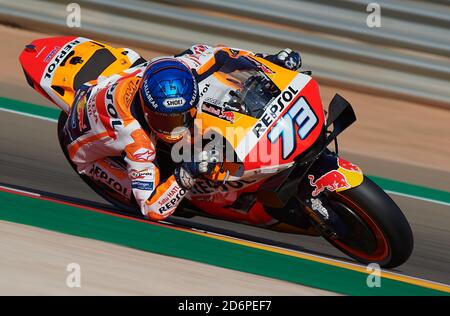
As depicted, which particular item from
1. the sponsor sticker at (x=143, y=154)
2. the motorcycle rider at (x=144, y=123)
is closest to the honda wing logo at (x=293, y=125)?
the motorcycle rider at (x=144, y=123)

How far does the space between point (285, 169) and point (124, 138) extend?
1108 mm

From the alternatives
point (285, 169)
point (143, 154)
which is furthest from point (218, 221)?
point (285, 169)

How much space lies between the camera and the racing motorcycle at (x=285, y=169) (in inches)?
210

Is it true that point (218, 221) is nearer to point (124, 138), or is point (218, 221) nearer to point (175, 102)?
point (124, 138)

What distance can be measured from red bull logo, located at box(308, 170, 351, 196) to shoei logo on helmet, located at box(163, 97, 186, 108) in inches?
37.1

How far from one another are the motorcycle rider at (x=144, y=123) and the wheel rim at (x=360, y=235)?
36.3 inches

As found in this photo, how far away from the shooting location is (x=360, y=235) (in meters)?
5.75

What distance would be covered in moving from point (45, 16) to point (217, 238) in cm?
494

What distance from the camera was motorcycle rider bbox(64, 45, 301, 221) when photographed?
5332mm

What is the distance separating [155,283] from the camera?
518 centimetres

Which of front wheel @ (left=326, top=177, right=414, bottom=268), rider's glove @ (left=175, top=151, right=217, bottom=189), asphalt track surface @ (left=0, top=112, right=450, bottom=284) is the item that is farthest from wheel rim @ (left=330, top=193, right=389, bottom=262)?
rider's glove @ (left=175, top=151, right=217, bottom=189)

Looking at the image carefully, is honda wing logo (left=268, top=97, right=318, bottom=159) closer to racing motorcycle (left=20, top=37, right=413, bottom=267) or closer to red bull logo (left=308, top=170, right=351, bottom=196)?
racing motorcycle (left=20, top=37, right=413, bottom=267)

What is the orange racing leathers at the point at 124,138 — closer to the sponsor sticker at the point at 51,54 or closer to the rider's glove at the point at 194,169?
the rider's glove at the point at 194,169

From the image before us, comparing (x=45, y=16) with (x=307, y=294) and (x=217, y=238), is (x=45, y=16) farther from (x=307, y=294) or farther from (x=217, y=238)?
(x=307, y=294)
